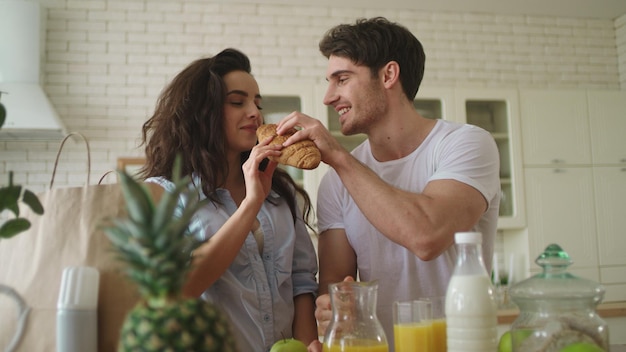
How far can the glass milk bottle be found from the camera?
1001 mm

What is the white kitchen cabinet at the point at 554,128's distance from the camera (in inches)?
174

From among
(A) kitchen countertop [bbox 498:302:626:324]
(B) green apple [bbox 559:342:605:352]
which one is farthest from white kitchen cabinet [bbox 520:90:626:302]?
(B) green apple [bbox 559:342:605:352]

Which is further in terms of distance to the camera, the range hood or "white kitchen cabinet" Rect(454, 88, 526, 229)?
"white kitchen cabinet" Rect(454, 88, 526, 229)

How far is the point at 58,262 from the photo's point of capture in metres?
1.19

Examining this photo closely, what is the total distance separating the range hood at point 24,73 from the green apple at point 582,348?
3.57 metres

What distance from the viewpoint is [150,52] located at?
4.38m

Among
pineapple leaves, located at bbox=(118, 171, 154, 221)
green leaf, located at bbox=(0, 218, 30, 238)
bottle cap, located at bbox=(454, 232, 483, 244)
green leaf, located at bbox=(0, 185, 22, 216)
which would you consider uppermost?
green leaf, located at bbox=(0, 185, 22, 216)

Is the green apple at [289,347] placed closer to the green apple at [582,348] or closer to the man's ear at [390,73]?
the green apple at [582,348]

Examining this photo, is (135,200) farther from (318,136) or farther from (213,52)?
(213,52)

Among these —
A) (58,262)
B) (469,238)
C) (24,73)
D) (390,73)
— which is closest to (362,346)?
(469,238)

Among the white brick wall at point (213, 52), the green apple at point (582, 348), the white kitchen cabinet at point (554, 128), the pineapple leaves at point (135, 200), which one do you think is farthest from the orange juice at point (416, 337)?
the white kitchen cabinet at point (554, 128)

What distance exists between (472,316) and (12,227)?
0.79 m

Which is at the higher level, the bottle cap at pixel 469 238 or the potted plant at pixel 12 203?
the potted plant at pixel 12 203

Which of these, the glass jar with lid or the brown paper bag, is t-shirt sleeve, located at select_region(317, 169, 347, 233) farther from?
the glass jar with lid
